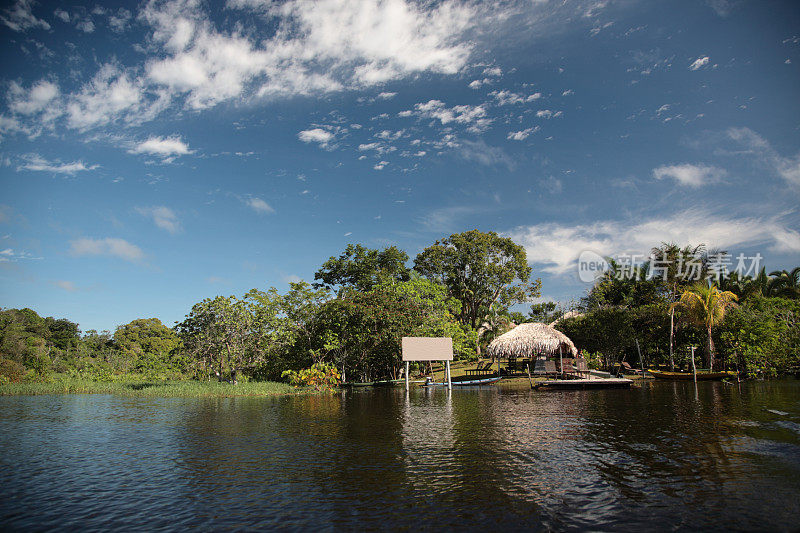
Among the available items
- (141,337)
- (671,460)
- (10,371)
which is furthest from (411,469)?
(141,337)

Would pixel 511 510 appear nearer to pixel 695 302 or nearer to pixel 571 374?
pixel 571 374

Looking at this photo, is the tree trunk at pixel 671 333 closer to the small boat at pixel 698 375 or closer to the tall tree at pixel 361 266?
the small boat at pixel 698 375

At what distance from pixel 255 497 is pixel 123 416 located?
1250cm

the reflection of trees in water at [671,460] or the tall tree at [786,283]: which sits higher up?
the tall tree at [786,283]

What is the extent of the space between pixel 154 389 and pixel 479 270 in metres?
27.6

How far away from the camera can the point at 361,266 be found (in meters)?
44.9

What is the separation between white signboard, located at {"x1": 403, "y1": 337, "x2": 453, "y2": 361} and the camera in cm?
2731

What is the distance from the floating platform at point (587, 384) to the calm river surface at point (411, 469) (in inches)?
316

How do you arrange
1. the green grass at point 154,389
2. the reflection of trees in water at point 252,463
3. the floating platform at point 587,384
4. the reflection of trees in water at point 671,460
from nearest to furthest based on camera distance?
the reflection of trees in water at point 671,460, the reflection of trees in water at point 252,463, the floating platform at point 587,384, the green grass at point 154,389

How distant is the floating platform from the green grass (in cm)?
1453

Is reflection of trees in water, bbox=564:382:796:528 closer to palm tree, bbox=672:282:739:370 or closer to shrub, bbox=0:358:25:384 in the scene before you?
palm tree, bbox=672:282:739:370

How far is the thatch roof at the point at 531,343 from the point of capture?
99.3 ft

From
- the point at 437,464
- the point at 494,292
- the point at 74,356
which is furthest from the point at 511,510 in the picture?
the point at 74,356

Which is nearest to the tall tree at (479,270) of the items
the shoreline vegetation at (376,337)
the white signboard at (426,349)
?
the shoreline vegetation at (376,337)
